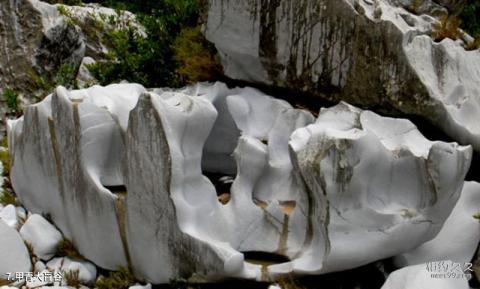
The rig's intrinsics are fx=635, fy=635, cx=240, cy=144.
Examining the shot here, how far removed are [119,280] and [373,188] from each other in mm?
2346

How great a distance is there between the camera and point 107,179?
225 inches

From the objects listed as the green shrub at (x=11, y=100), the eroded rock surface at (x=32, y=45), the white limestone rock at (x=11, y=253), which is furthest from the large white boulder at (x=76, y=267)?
the eroded rock surface at (x=32, y=45)

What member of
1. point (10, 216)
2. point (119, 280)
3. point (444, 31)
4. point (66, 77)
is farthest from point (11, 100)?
point (444, 31)

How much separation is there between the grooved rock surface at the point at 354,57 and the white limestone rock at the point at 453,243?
726 mm

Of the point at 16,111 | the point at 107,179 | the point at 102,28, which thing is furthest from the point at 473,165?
the point at 102,28

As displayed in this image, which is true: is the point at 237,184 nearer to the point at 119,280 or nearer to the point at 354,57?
the point at 119,280

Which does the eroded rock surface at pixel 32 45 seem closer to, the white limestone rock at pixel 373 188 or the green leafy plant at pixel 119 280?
the green leafy plant at pixel 119 280

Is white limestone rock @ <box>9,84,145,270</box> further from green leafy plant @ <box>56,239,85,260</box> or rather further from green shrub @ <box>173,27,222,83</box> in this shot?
green shrub @ <box>173,27,222,83</box>

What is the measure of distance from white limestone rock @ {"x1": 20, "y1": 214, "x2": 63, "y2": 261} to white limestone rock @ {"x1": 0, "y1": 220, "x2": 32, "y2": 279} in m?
0.13

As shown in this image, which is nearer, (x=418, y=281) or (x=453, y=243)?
(x=418, y=281)

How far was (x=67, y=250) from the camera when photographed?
5.99 meters

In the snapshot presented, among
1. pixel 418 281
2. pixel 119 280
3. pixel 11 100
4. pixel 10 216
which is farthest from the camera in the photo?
pixel 11 100

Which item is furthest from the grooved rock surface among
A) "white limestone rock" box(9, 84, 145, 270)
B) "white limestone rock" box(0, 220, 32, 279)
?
"white limestone rock" box(0, 220, 32, 279)

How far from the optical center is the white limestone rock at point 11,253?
5.72 m
